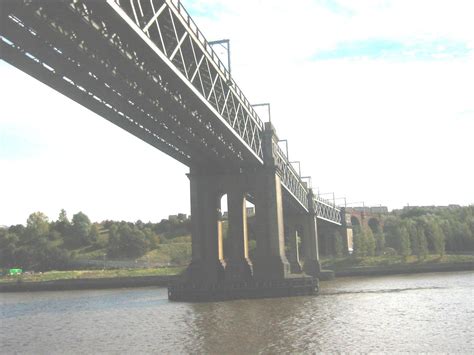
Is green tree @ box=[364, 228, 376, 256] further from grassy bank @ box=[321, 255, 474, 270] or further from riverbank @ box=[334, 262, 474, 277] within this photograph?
riverbank @ box=[334, 262, 474, 277]

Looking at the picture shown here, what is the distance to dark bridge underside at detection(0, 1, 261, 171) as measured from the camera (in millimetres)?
22328

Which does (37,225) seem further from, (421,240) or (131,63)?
(131,63)

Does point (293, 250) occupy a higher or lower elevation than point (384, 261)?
higher

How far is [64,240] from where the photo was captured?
16225 cm

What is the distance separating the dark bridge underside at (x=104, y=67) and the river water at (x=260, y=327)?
1451cm

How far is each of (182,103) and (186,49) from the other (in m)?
4.23

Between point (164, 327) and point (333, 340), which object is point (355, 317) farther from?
point (164, 327)

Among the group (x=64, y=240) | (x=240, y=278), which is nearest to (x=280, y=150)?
(x=240, y=278)

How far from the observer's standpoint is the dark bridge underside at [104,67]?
22.3m

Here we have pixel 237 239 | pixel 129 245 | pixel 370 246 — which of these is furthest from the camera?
pixel 129 245

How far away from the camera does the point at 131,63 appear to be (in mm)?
26844

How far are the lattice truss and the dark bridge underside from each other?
48.2 inches

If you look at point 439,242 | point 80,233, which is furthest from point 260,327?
point 80,233

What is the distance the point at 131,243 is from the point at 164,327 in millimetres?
105609
